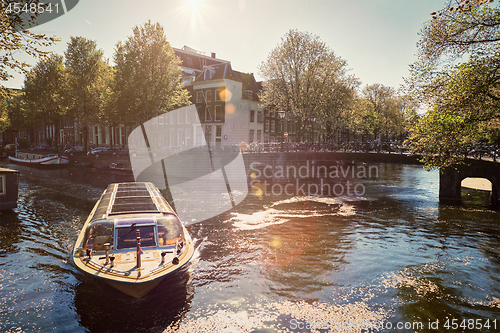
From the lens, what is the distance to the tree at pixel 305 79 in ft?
143

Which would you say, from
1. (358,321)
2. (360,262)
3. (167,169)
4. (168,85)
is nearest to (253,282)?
(358,321)

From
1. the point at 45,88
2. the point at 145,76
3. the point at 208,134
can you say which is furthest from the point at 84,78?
the point at 208,134

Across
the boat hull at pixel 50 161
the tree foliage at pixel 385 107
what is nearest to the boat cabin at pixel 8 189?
the boat hull at pixel 50 161

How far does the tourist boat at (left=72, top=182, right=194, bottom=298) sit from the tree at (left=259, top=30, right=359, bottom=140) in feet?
115

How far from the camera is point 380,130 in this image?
80.1m

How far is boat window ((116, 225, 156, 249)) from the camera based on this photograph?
33.8 ft

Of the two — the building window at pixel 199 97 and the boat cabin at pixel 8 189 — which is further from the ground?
the building window at pixel 199 97

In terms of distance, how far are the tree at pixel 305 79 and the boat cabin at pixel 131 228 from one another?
1381 inches

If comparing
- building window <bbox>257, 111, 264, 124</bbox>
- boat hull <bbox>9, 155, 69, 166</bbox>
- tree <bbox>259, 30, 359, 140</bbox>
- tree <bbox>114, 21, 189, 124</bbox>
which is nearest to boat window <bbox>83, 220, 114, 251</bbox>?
tree <bbox>114, 21, 189, 124</bbox>

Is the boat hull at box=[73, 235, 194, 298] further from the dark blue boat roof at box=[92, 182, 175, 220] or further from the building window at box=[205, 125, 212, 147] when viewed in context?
the building window at box=[205, 125, 212, 147]

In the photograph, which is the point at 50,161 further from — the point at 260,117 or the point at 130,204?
the point at 130,204

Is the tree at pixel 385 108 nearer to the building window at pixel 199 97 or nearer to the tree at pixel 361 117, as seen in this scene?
the tree at pixel 361 117

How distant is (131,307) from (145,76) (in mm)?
32921

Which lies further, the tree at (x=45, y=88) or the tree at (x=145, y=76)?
the tree at (x=45, y=88)
